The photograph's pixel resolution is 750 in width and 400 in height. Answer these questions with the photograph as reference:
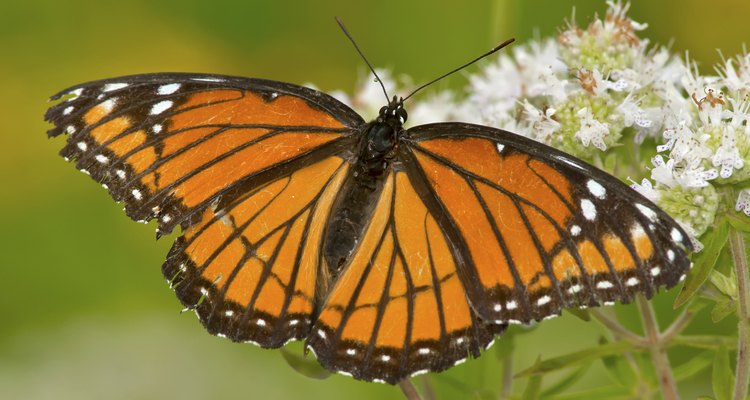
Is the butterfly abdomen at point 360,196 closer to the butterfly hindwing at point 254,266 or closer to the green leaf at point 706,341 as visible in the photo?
the butterfly hindwing at point 254,266

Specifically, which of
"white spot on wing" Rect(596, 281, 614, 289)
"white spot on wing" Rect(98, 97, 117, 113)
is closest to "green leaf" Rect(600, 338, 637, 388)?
"white spot on wing" Rect(596, 281, 614, 289)

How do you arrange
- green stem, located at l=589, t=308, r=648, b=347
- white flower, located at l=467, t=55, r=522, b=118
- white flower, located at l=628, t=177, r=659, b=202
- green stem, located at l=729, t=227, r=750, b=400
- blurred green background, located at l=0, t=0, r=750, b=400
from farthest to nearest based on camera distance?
blurred green background, located at l=0, t=0, r=750, b=400 < white flower, located at l=467, t=55, r=522, b=118 < green stem, located at l=589, t=308, r=648, b=347 < white flower, located at l=628, t=177, r=659, b=202 < green stem, located at l=729, t=227, r=750, b=400

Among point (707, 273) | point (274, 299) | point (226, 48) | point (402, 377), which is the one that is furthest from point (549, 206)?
point (226, 48)

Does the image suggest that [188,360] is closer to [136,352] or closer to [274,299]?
[136,352]

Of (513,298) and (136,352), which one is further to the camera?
(136,352)

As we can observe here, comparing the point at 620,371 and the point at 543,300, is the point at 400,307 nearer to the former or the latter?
the point at 543,300

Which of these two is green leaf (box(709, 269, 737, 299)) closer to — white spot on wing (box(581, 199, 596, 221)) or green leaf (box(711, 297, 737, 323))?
green leaf (box(711, 297, 737, 323))

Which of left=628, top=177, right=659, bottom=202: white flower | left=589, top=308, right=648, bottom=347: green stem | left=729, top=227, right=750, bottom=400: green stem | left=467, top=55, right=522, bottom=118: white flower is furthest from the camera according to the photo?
left=467, top=55, right=522, bottom=118: white flower

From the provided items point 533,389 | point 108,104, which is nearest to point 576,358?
point 533,389

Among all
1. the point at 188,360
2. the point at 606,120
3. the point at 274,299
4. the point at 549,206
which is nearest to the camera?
the point at 549,206
